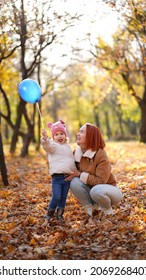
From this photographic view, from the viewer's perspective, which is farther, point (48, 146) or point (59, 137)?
point (59, 137)

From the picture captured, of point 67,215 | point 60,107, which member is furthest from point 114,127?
point 67,215

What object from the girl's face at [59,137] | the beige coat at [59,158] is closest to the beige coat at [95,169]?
the beige coat at [59,158]

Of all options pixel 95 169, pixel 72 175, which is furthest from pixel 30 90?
pixel 95 169

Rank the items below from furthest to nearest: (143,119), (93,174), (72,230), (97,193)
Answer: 1. (143,119)
2. (93,174)
3. (97,193)
4. (72,230)

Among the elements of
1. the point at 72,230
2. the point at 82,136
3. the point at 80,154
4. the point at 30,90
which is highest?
the point at 30,90

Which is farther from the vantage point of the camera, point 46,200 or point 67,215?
point 46,200

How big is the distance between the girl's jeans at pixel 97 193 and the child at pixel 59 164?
20 centimetres

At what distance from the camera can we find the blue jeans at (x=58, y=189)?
663cm

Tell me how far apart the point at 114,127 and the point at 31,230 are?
54.7m

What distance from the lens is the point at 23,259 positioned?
208 inches

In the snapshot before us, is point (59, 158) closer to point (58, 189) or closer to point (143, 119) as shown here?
point (58, 189)

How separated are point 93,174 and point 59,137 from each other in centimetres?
82

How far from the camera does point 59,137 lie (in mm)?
6789
